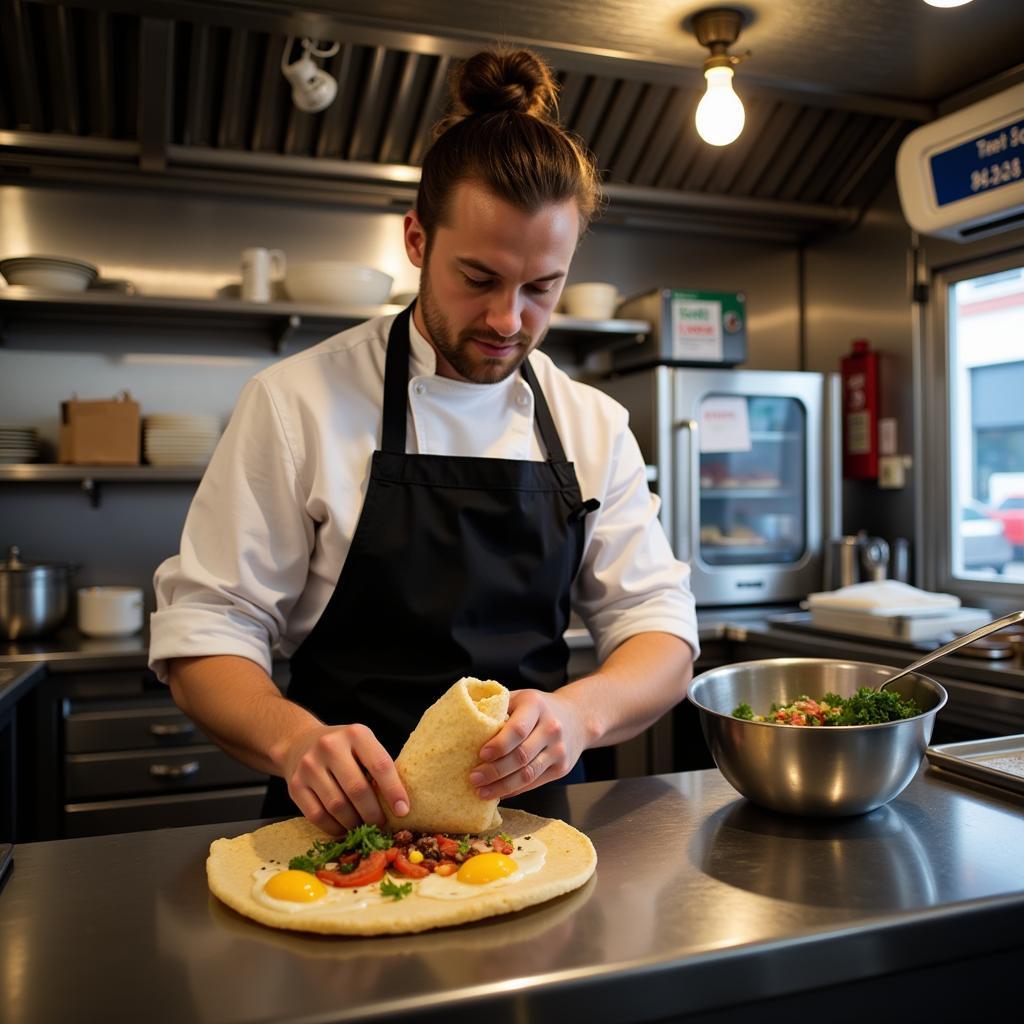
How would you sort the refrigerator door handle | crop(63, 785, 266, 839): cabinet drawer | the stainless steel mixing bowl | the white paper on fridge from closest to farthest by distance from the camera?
the stainless steel mixing bowl < crop(63, 785, 266, 839): cabinet drawer < the refrigerator door handle < the white paper on fridge

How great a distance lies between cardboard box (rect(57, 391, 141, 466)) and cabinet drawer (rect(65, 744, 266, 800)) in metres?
0.87

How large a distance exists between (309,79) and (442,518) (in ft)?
5.91

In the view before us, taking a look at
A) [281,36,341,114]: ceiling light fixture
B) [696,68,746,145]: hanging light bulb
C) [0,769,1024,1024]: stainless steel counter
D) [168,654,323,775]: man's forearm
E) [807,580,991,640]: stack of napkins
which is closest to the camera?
[0,769,1024,1024]: stainless steel counter

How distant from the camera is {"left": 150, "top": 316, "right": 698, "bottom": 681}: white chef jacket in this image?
1389 millimetres

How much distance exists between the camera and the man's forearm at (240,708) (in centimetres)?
119

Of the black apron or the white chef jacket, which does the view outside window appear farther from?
the black apron

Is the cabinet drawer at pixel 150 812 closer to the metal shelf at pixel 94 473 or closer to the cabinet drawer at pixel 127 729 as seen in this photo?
the cabinet drawer at pixel 127 729

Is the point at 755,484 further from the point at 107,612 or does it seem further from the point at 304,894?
the point at 304,894

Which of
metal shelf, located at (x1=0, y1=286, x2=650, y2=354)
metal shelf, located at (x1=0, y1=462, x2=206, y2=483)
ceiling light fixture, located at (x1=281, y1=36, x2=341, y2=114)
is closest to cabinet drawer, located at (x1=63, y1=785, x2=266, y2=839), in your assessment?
metal shelf, located at (x1=0, y1=462, x2=206, y2=483)

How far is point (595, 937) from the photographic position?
85cm

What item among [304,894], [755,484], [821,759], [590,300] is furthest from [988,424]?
[304,894]

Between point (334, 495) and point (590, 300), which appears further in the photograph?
point (590, 300)

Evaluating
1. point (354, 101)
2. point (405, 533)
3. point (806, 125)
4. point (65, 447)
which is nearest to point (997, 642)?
point (405, 533)

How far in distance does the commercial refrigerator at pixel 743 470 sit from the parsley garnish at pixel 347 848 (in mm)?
2181
